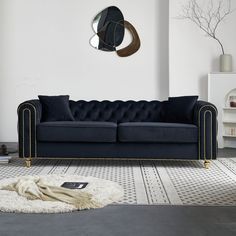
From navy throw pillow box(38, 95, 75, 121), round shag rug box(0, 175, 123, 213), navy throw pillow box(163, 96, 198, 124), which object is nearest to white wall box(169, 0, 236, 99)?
navy throw pillow box(163, 96, 198, 124)

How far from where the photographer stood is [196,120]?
4.41 m

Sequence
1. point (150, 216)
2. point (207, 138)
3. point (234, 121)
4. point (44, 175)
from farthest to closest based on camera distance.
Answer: point (234, 121)
point (207, 138)
point (44, 175)
point (150, 216)

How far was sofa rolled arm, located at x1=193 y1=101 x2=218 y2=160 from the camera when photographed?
14.2ft

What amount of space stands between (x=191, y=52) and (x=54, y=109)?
228 centimetres

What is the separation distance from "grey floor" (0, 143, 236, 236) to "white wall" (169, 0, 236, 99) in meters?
3.29

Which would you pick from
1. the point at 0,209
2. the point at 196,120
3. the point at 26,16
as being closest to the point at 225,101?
the point at 196,120

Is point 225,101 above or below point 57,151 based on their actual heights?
above

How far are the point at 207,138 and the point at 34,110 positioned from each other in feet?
6.18

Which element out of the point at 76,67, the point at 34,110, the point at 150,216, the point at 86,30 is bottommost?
the point at 150,216

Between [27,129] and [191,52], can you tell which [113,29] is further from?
[27,129]

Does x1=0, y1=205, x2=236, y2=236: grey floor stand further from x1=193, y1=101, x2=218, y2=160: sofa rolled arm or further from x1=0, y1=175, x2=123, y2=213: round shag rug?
x1=193, y1=101, x2=218, y2=160: sofa rolled arm

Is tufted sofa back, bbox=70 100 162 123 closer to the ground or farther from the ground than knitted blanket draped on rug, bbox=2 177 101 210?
farther from the ground

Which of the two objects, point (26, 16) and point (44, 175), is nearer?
point (44, 175)

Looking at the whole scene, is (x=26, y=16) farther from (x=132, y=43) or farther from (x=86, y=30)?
(x=132, y=43)
